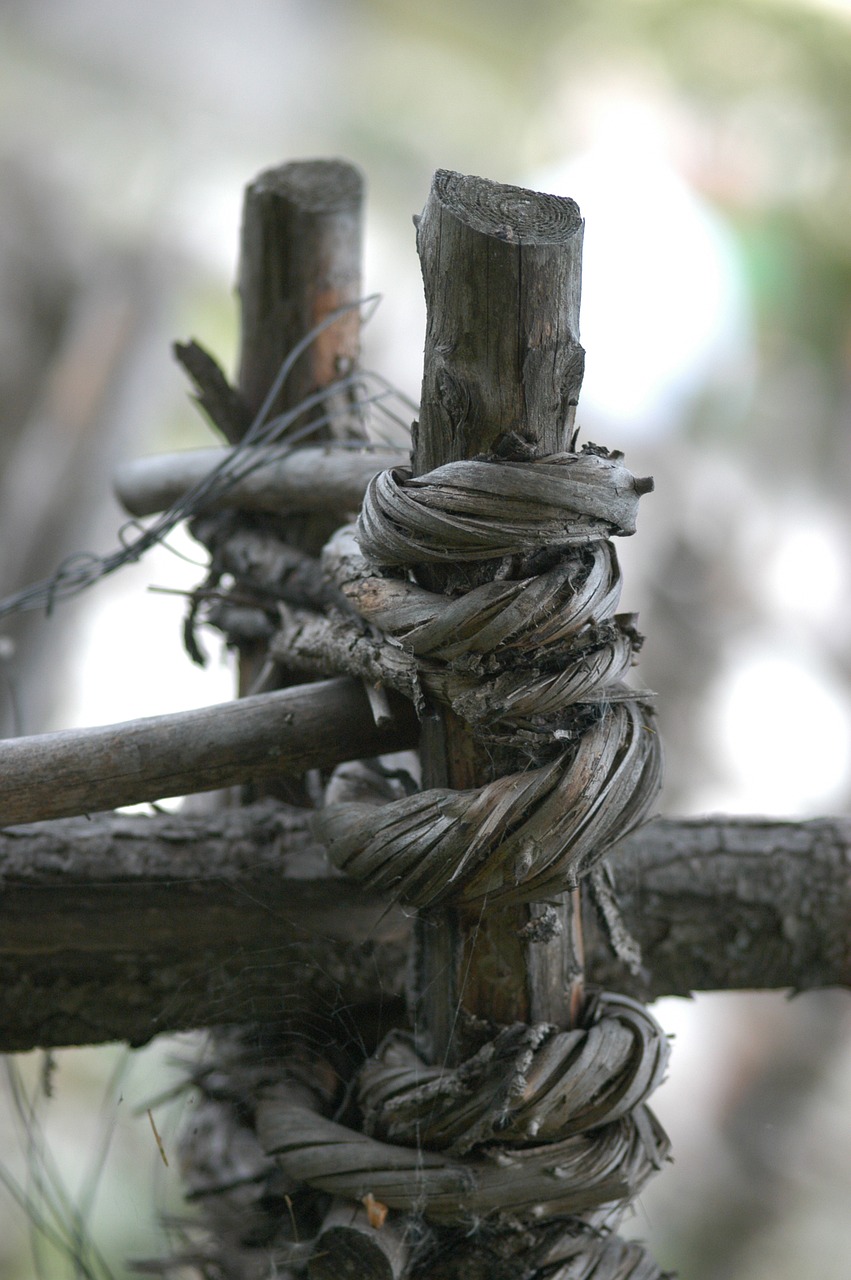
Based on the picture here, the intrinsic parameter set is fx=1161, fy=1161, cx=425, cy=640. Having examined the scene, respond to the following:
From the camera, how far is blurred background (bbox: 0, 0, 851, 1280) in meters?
2.79

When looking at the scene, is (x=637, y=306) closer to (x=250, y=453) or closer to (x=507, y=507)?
(x=250, y=453)

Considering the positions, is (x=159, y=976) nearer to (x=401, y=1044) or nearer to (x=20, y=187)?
(x=401, y=1044)

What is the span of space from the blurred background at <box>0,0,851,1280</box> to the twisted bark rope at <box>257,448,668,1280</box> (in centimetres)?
213

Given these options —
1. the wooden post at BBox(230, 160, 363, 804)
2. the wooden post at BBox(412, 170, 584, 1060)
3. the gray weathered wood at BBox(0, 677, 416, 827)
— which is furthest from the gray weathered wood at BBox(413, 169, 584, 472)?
the wooden post at BBox(230, 160, 363, 804)

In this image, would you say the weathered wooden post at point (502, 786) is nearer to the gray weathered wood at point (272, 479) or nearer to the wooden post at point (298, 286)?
the gray weathered wood at point (272, 479)

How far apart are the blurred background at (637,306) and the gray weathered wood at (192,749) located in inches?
81.0

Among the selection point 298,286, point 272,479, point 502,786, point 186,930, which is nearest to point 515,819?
point 502,786

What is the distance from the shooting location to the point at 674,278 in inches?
120

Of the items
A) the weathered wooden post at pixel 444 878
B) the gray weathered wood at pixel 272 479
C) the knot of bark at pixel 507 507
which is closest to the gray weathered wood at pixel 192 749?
the weathered wooden post at pixel 444 878

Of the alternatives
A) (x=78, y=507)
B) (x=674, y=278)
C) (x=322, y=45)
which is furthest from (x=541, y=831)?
(x=322, y=45)

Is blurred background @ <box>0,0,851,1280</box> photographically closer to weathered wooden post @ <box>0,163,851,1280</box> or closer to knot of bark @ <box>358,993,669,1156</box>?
weathered wooden post @ <box>0,163,851,1280</box>

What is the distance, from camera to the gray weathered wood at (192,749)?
1.78ft

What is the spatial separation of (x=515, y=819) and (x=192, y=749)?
170 mm

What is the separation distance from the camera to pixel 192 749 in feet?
1.83
